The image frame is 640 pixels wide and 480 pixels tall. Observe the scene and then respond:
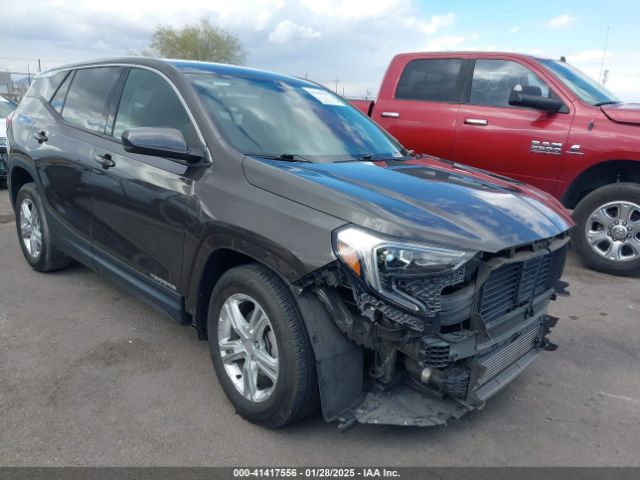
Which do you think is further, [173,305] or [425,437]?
[173,305]

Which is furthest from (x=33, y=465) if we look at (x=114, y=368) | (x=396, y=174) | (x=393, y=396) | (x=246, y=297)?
(x=396, y=174)

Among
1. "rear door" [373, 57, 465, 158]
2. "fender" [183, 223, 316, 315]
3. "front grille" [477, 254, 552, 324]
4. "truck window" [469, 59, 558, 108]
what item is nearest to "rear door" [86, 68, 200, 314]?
"fender" [183, 223, 316, 315]

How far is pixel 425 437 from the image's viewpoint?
278 cm

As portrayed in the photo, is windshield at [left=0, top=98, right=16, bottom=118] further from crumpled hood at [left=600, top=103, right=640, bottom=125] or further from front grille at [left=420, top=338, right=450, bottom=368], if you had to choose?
front grille at [left=420, top=338, right=450, bottom=368]

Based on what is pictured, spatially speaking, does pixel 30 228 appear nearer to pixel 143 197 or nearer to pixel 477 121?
pixel 143 197

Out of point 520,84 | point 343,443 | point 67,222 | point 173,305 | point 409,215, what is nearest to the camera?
point 409,215

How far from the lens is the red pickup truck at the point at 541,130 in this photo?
5496mm

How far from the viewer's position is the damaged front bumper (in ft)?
7.53

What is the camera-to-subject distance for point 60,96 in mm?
4531

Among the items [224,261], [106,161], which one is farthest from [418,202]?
[106,161]

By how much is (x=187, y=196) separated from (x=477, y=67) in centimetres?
450

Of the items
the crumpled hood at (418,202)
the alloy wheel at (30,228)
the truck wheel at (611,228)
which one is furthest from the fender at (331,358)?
the truck wheel at (611,228)

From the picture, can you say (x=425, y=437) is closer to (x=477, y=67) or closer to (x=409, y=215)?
(x=409, y=215)

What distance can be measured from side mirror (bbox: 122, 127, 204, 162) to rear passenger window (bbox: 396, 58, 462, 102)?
14.1 feet
